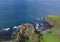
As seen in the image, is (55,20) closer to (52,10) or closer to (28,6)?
(52,10)

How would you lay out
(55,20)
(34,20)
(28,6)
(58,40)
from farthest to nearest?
(28,6) < (34,20) < (55,20) < (58,40)

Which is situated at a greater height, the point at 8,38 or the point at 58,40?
the point at 58,40

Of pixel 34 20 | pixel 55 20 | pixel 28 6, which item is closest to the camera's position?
pixel 55 20

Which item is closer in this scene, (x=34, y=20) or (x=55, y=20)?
(x=55, y=20)

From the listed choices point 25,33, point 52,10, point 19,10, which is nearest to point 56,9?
point 52,10

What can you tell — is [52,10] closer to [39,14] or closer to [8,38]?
[39,14]

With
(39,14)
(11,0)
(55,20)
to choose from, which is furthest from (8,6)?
(55,20)
